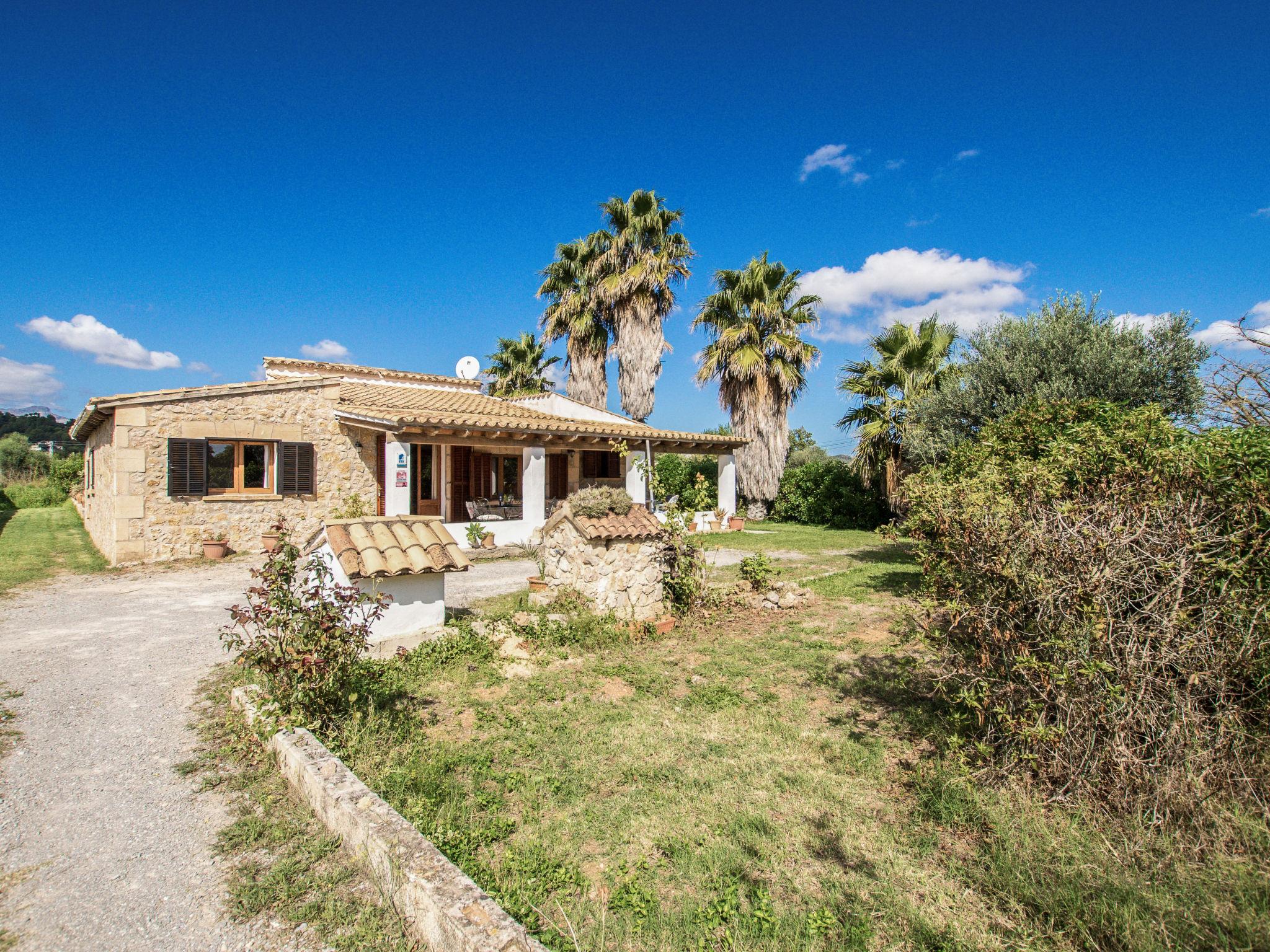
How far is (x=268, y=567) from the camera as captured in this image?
14.1 ft

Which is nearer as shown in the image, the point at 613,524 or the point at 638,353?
the point at 613,524

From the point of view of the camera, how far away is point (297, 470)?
42.7 ft

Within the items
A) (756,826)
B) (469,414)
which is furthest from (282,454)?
(756,826)

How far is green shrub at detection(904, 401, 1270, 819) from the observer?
291 cm

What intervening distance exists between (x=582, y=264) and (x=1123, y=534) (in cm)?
2225

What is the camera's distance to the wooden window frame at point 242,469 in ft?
40.8

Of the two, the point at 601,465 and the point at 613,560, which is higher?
the point at 601,465

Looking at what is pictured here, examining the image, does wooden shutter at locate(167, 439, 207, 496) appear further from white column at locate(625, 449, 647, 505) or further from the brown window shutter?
white column at locate(625, 449, 647, 505)

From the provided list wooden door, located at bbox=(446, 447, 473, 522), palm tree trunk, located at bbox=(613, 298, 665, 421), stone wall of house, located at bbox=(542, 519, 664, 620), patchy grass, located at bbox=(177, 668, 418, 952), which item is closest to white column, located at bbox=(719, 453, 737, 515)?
palm tree trunk, located at bbox=(613, 298, 665, 421)

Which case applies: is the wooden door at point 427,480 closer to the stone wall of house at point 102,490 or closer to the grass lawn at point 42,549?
the stone wall of house at point 102,490

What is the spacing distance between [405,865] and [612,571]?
4.92 metres

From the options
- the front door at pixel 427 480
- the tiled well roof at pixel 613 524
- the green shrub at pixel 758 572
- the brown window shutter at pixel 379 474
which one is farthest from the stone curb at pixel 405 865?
the front door at pixel 427 480

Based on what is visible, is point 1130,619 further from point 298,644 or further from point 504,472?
point 504,472

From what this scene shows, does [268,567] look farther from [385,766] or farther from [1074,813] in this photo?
[1074,813]
